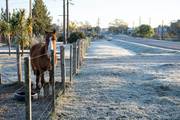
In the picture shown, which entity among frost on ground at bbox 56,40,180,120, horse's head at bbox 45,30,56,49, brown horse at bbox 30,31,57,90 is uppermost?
horse's head at bbox 45,30,56,49

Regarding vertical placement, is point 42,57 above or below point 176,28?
below

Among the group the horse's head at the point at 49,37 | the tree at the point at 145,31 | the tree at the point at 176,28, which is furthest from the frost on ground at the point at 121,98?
the tree at the point at 145,31

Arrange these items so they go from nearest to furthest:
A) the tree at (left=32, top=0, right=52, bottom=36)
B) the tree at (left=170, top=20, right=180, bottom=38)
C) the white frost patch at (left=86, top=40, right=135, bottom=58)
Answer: the white frost patch at (left=86, top=40, right=135, bottom=58)
the tree at (left=32, top=0, right=52, bottom=36)
the tree at (left=170, top=20, right=180, bottom=38)

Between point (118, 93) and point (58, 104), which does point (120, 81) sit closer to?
point (118, 93)

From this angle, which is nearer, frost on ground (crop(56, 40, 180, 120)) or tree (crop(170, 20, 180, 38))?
frost on ground (crop(56, 40, 180, 120))

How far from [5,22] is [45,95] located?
2322 centimetres

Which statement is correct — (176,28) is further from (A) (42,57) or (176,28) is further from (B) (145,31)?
(A) (42,57)

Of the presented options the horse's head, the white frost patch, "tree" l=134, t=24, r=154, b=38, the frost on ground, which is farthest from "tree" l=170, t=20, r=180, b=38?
the horse's head

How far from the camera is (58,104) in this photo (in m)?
10.6

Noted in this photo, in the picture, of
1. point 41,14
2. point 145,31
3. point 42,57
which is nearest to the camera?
point 42,57

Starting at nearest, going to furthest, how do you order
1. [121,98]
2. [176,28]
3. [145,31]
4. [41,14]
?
[121,98] < [41,14] < [176,28] < [145,31]

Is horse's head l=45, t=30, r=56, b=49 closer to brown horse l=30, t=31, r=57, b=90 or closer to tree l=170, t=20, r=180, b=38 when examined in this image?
brown horse l=30, t=31, r=57, b=90

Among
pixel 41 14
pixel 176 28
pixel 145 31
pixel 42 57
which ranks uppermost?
pixel 41 14

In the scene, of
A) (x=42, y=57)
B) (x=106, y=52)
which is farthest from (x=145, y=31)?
(x=42, y=57)
